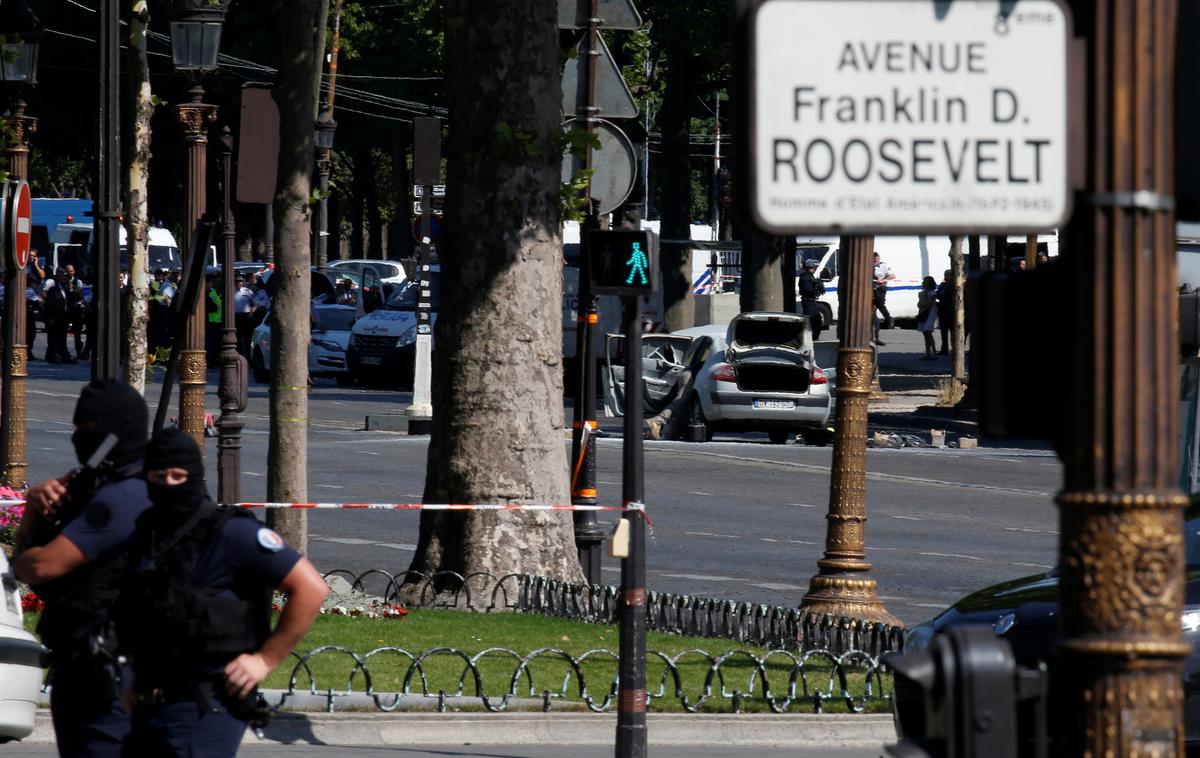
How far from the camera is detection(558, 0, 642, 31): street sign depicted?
15.2 meters

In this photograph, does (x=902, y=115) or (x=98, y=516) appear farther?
(x=98, y=516)

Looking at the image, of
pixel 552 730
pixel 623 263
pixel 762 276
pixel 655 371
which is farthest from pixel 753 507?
pixel 762 276

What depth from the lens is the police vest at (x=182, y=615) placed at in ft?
19.1

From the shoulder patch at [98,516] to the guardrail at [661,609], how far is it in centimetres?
632

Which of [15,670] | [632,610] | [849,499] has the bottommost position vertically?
[15,670]

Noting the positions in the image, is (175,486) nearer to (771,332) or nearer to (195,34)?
(195,34)

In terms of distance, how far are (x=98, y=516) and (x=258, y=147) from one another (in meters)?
8.09

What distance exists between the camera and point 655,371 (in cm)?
3178

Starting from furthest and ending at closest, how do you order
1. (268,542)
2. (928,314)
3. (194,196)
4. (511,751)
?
1. (928,314)
2. (194,196)
3. (511,751)
4. (268,542)

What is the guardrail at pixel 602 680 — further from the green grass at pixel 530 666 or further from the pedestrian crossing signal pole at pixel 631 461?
the pedestrian crossing signal pole at pixel 631 461

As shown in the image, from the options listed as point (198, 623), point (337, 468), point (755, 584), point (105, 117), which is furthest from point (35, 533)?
point (337, 468)

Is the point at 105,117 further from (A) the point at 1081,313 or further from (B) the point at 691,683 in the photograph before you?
(A) the point at 1081,313

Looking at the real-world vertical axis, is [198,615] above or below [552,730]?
above

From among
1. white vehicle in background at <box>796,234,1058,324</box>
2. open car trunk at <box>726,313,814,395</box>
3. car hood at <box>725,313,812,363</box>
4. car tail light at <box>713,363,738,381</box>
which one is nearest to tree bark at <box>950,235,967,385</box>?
car hood at <box>725,313,812,363</box>
